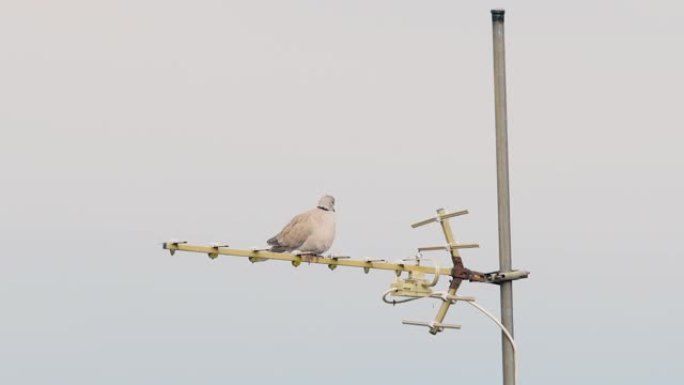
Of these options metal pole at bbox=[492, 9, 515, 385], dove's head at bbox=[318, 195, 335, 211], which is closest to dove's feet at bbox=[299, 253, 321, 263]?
dove's head at bbox=[318, 195, 335, 211]

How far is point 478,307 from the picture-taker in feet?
74.8

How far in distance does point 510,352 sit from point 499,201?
2.25 meters

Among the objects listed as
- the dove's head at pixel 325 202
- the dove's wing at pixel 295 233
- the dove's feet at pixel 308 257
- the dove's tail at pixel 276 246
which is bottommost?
the dove's feet at pixel 308 257

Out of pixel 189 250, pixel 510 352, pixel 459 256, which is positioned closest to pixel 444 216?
pixel 459 256

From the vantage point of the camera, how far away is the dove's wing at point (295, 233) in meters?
25.9

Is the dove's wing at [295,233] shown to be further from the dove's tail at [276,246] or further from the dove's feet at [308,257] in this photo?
A: the dove's feet at [308,257]

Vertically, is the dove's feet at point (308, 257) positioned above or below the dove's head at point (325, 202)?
below

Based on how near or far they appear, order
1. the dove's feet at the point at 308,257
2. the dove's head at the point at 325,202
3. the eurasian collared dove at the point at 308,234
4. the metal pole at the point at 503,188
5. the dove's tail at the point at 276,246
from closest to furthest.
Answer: the metal pole at the point at 503,188
the dove's feet at the point at 308,257
the eurasian collared dove at the point at 308,234
the dove's tail at the point at 276,246
the dove's head at the point at 325,202

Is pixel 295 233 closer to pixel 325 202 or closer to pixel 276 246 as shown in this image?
pixel 276 246

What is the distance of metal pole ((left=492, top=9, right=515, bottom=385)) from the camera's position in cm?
2275

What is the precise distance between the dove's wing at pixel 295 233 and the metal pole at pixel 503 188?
4.23 m

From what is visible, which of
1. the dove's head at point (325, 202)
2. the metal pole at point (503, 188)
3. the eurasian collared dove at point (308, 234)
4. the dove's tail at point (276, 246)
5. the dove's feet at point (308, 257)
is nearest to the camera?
the metal pole at point (503, 188)

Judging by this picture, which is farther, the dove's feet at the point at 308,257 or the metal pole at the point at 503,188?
the dove's feet at the point at 308,257

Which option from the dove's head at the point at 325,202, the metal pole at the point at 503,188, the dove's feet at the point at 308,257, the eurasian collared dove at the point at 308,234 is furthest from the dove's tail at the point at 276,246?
the metal pole at the point at 503,188
